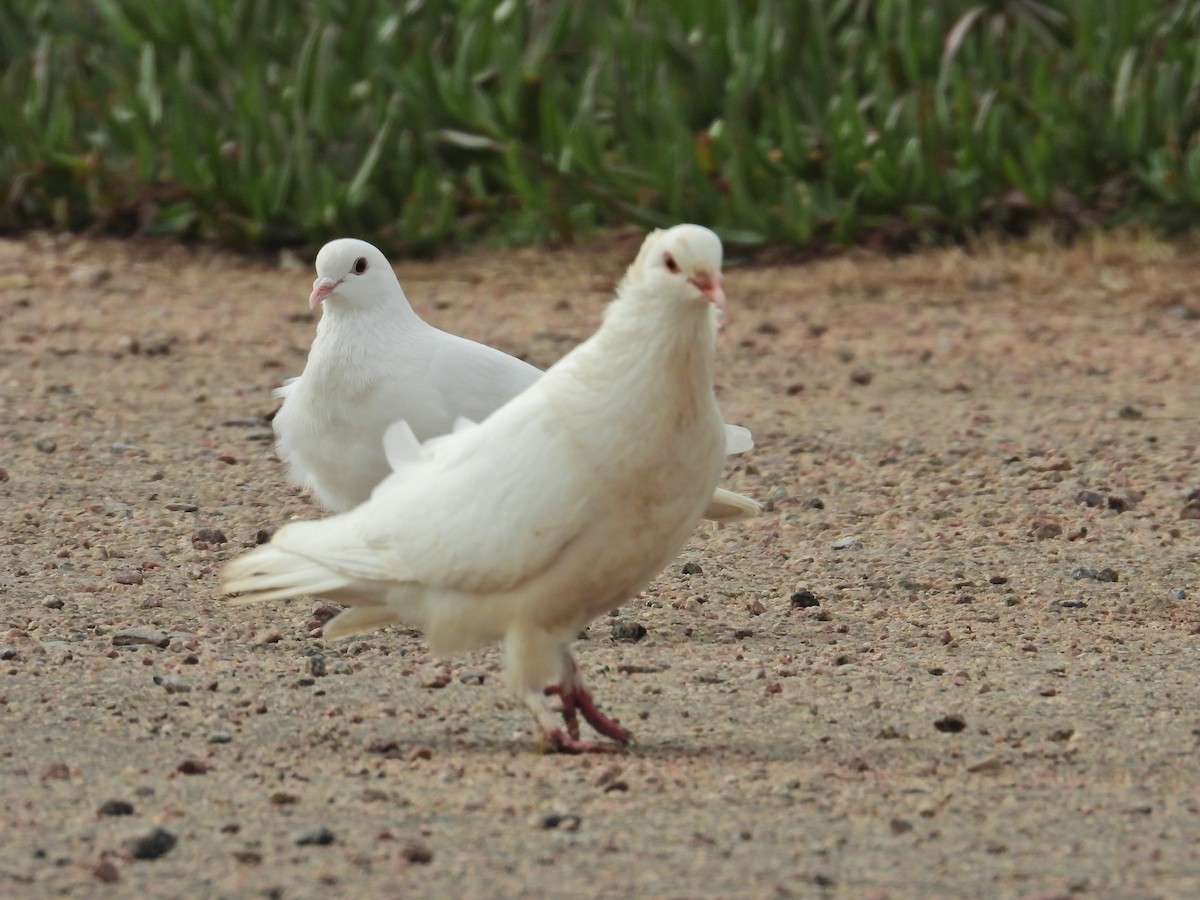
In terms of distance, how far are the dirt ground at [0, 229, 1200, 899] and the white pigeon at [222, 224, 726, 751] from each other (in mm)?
253

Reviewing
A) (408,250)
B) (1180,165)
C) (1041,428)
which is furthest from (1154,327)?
(408,250)

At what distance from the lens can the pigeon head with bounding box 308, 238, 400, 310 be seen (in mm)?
5512

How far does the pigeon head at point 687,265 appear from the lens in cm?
392

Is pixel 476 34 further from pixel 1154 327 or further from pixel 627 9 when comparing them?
pixel 1154 327

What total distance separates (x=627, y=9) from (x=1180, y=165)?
3014mm

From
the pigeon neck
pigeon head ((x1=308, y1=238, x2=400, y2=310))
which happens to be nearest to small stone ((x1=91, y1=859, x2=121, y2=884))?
the pigeon neck

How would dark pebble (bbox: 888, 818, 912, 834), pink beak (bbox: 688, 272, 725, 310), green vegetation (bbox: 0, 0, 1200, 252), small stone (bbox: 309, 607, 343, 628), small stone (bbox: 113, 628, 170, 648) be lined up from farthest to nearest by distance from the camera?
1. green vegetation (bbox: 0, 0, 1200, 252)
2. small stone (bbox: 309, 607, 343, 628)
3. small stone (bbox: 113, 628, 170, 648)
4. pink beak (bbox: 688, 272, 725, 310)
5. dark pebble (bbox: 888, 818, 912, 834)

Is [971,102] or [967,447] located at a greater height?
[971,102]

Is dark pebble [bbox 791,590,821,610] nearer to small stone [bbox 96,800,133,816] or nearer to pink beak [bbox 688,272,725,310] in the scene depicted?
pink beak [bbox 688,272,725,310]

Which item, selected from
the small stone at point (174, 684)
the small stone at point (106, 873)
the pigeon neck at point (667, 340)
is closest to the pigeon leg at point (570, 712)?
the pigeon neck at point (667, 340)

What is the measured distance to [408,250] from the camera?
1157 cm

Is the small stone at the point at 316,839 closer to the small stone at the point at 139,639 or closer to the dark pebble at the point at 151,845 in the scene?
the dark pebble at the point at 151,845

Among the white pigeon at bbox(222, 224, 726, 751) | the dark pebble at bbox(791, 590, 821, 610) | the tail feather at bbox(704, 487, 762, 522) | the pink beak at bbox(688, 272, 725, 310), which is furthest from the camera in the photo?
the dark pebble at bbox(791, 590, 821, 610)

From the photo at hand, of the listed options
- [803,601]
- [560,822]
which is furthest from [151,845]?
[803,601]
